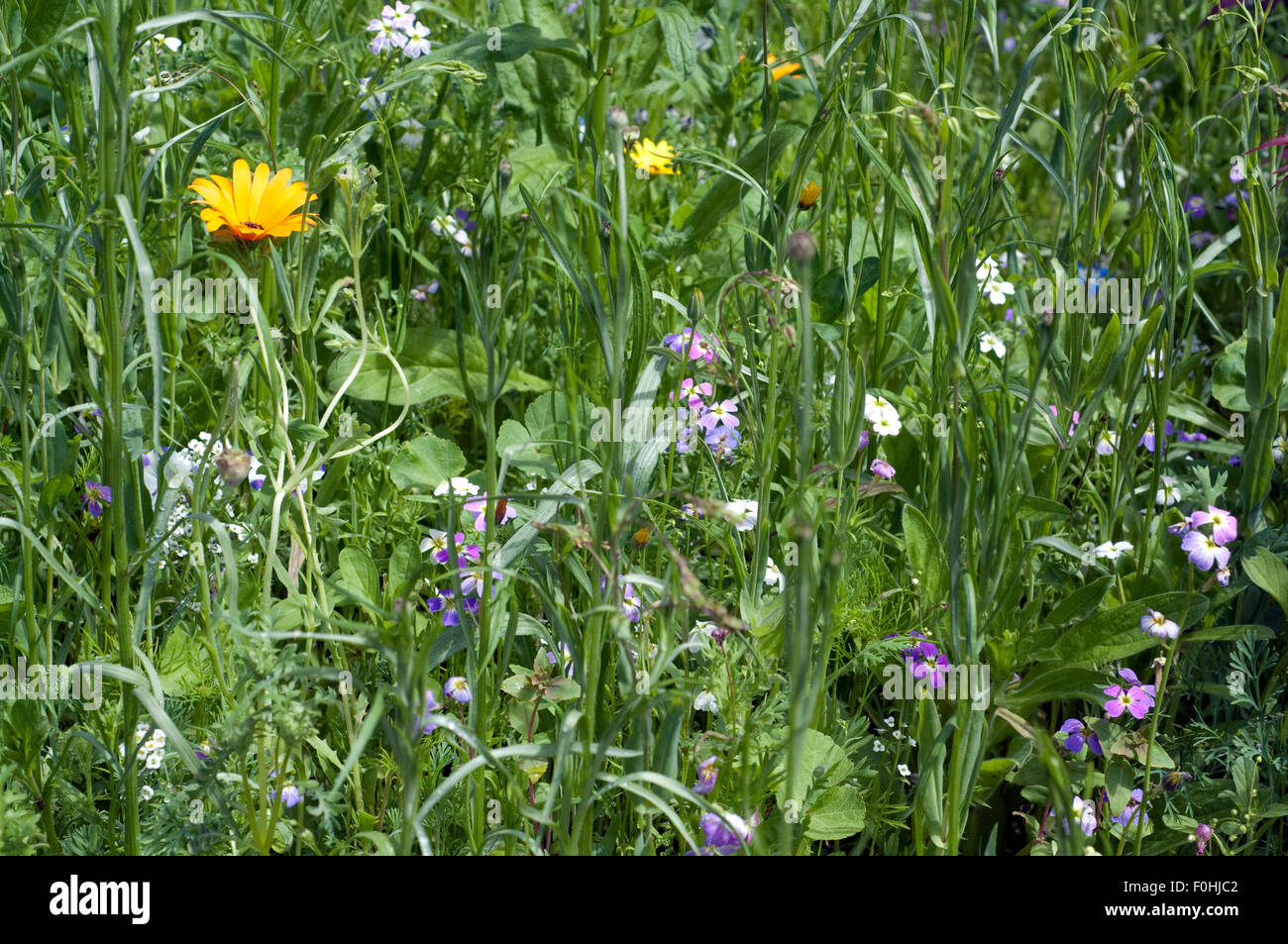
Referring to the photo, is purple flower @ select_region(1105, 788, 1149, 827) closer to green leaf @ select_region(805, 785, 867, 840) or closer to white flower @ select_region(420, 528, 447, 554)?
green leaf @ select_region(805, 785, 867, 840)

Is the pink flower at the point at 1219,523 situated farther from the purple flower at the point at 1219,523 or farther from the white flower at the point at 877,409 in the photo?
the white flower at the point at 877,409

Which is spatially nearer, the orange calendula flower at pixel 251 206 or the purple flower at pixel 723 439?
the orange calendula flower at pixel 251 206

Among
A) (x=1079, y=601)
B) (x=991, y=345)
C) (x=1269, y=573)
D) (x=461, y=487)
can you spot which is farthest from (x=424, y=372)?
(x=1269, y=573)

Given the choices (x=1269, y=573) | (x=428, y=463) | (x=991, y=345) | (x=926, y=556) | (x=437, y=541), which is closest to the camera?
(x=926, y=556)

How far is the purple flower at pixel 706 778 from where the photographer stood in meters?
1.51

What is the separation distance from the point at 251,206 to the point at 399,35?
31.8 inches

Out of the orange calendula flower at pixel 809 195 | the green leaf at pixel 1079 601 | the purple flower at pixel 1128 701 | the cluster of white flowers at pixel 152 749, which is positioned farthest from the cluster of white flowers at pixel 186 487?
the purple flower at pixel 1128 701

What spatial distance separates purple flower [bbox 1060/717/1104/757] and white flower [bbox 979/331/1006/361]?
2.39 feet

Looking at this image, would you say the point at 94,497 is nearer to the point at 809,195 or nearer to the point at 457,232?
the point at 457,232

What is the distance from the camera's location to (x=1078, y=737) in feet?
5.94

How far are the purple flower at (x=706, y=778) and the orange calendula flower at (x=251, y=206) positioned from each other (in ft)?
3.15

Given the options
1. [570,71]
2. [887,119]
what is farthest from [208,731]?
[570,71]

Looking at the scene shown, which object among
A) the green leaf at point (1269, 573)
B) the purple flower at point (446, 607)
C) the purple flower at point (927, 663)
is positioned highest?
the green leaf at point (1269, 573)

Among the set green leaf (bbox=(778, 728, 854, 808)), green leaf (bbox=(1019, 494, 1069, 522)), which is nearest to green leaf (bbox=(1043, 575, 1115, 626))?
green leaf (bbox=(1019, 494, 1069, 522))
